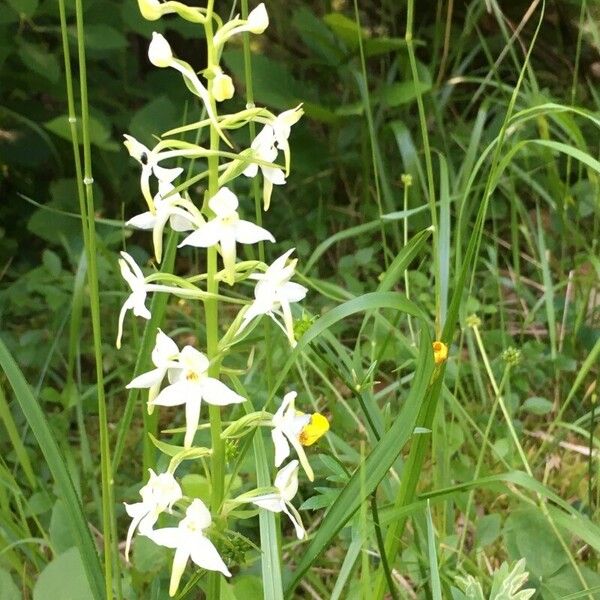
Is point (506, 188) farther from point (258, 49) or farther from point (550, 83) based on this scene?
point (258, 49)

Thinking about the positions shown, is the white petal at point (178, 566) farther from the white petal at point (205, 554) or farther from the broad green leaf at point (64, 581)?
the broad green leaf at point (64, 581)

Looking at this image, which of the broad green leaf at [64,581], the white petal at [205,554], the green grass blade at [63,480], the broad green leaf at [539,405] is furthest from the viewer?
the broad green leaf at [539,405]

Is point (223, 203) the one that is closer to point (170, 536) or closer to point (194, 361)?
point (194, 361)

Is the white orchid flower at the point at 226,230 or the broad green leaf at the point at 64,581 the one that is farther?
the broad green leaf at the point at 64,581

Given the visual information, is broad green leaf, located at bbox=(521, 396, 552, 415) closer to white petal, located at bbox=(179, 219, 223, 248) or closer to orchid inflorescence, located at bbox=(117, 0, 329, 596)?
orchid inflorescence, located at bbox=(117, 0, 329, 596)

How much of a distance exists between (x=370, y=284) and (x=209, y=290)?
38.2 inches

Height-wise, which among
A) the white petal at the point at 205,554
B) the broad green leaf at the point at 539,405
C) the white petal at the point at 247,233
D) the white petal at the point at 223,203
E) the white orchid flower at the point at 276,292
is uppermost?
the white petal at the point at 223,203

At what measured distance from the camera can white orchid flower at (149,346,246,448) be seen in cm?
60

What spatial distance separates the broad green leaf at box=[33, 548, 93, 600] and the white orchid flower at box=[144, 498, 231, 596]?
0.83 feet

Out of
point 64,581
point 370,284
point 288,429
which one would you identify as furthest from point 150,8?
point 370,284

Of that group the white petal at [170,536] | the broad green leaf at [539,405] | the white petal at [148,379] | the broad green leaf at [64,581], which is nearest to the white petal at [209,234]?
the white petal at [148,379]

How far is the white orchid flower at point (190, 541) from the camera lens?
1.97 feet

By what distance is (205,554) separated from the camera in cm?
60

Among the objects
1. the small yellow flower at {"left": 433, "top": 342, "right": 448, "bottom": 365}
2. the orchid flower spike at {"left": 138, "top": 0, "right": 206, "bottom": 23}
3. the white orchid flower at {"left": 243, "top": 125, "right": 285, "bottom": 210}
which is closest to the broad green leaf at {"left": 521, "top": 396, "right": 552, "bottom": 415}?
the small yellow flower at {"left": 433, "top": 342, "right": 448, "bottom": 365}
